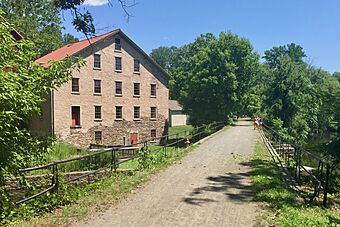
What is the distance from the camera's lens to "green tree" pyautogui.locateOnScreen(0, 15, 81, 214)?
473 centimetres

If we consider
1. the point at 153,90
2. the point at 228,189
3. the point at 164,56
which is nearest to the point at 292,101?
the point at 153,90

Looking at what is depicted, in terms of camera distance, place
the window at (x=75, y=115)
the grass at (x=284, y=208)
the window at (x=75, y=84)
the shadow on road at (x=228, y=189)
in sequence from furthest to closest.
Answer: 1. the window at (x=75, y=115)
2. the window at (x=75, y=84)
3. the shadow on road at (x=228, y=189)
4. the grass at (x=284, y=208)

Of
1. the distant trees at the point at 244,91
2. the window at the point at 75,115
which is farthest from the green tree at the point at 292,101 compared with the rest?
the window at the point at 75,115

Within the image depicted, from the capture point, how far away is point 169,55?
134250 millimetres

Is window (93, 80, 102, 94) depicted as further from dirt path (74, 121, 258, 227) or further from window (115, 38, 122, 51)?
dirt path (74, 121, 258, 227)

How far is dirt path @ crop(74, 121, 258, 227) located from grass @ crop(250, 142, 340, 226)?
269mm

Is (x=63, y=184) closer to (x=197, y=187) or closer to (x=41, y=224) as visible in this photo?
(x=41, y=224)

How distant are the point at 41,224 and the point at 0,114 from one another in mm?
2131

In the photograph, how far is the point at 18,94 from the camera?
4.79 metres

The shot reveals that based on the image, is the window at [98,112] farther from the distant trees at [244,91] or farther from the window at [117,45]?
the distant trees at [244,91]

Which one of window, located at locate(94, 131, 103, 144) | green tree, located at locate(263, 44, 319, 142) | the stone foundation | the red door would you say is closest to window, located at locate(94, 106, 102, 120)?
the stone foundation

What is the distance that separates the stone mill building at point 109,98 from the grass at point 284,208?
82.3ft

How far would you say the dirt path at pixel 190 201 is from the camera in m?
5.91

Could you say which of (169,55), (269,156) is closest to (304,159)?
(269,156)
